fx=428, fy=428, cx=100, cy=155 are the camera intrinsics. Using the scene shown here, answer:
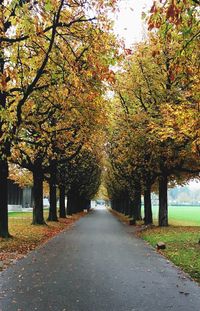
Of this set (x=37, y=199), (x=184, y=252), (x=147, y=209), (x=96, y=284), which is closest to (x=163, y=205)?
(x=147, y=209)

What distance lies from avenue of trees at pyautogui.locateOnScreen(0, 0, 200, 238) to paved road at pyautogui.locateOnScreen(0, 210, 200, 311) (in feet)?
11.5

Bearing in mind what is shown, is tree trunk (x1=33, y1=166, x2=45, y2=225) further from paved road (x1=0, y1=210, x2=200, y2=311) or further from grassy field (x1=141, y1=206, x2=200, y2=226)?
paved road (x1=0, y1=210, x2=200, y2=311)

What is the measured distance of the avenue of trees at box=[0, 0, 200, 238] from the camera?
10.1 metres

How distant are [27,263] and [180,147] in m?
14.5

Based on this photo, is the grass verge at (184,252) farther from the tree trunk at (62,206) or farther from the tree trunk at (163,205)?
the tree trunk at (62,206)

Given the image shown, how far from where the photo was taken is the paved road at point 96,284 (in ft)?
25.3

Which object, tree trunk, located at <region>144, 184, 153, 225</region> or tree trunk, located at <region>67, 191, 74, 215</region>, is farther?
tree trunk, located at <region>67, 191, 74, 215</region>

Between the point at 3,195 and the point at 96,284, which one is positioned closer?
the point at 96,284

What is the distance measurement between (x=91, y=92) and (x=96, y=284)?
6659 mm

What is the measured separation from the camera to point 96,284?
375 inches

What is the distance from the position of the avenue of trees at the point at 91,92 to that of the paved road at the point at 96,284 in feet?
11.5

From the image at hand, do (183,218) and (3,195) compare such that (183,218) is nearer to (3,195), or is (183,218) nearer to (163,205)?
(163,205)

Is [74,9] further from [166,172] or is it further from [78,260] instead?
[166,172]

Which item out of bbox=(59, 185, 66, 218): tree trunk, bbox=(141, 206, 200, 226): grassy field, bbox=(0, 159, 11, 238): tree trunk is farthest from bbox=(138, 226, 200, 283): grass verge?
bbox=(59, 185, 66, 218): tree trunk
